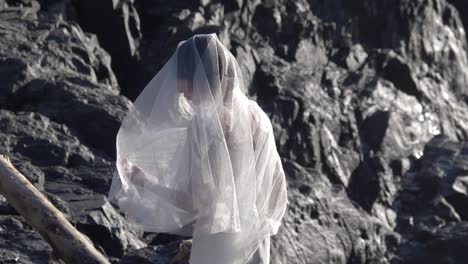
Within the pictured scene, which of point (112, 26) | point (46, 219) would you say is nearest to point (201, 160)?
point (46, 219)

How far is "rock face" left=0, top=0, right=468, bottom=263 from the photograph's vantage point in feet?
36.7

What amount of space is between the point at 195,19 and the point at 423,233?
399 cm

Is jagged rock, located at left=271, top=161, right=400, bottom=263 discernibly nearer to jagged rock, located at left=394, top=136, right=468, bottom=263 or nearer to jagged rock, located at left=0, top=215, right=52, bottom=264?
jagged rock, located at left=394, top=136, right=468, bottom=263

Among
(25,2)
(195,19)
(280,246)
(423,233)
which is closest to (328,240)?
(280,246)

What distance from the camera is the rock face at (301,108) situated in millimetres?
11172

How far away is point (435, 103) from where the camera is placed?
19.2 m

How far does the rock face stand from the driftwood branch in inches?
120

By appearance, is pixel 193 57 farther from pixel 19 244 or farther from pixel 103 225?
pixel 103 225

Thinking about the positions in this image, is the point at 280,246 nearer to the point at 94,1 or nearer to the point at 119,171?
the point at 94,1

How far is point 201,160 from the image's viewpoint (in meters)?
4.47

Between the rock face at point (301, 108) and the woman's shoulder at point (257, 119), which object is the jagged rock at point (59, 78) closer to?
the rock face at point (301, 108)

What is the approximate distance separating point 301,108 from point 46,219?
9.86 meters

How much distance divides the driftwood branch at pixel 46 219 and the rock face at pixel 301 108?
10.0ft

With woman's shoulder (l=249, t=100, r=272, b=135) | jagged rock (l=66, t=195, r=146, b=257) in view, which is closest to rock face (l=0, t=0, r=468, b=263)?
jagged rock (l=66, t=195, r=146, b=257)
